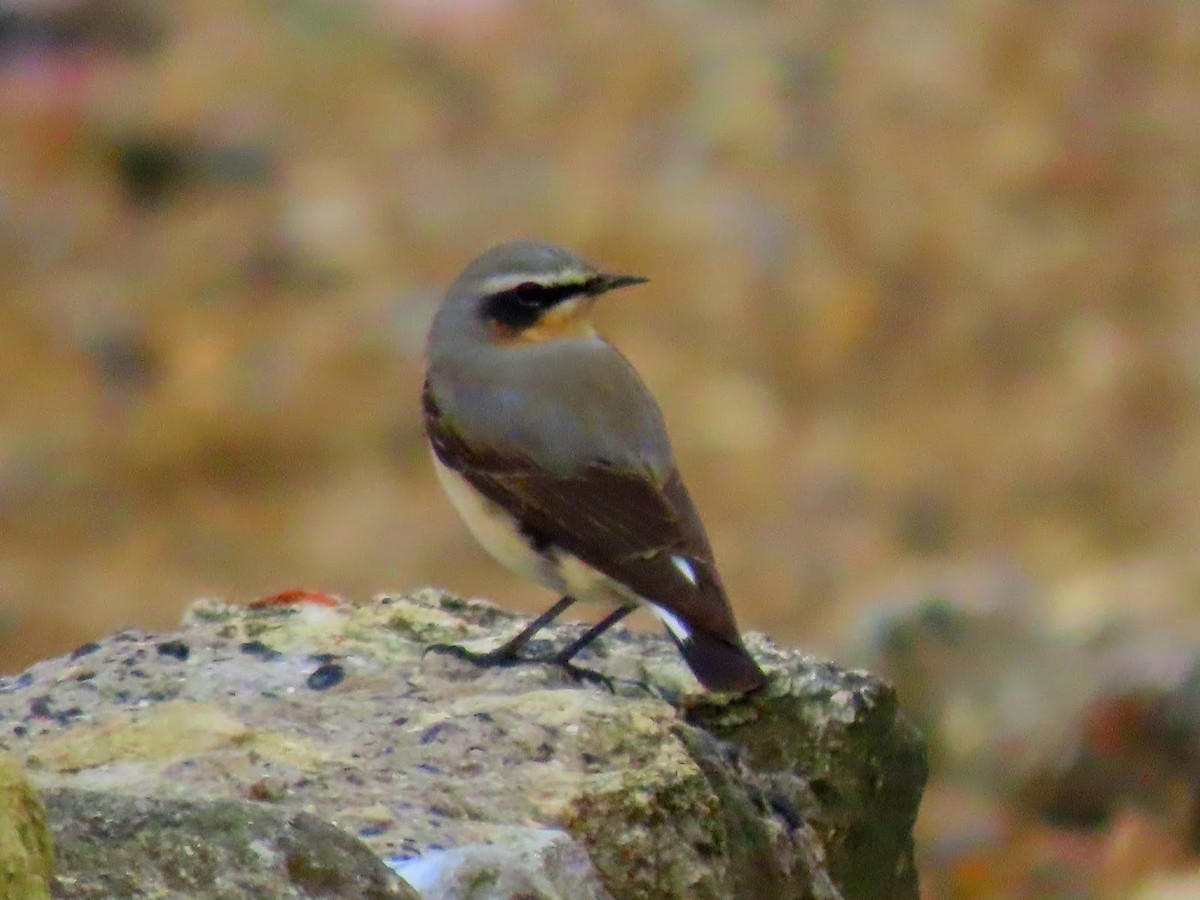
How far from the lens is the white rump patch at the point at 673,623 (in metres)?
5.94

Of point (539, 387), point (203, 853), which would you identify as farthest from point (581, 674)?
point (203, 853)

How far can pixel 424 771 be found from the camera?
5.09 m

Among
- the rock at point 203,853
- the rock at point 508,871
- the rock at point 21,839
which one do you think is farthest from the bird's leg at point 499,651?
the rock at point 21,839

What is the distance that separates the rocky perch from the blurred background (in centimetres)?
403

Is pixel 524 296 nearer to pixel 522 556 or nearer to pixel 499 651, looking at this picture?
→ pixel 522 556

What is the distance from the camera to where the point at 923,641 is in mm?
10695

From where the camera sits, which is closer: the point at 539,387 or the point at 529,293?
the point at 539,387

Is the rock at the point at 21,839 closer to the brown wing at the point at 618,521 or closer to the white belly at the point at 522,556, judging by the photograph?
the brown wing at the point at 618,521

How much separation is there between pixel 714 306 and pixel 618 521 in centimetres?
864

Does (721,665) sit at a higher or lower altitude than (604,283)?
lower

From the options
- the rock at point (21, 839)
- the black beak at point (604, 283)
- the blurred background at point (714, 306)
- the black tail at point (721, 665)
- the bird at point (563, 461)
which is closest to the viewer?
the rock at point (21, 839)

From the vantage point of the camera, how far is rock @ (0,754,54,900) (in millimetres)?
3736

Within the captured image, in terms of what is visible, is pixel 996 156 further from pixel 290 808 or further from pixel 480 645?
pixel 290 808

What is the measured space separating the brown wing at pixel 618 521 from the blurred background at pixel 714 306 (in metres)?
3.76
